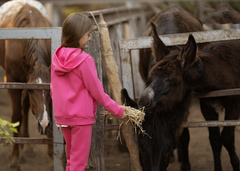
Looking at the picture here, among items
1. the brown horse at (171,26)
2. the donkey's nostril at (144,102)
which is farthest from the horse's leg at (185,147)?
the donkey's nostril at (144,102)

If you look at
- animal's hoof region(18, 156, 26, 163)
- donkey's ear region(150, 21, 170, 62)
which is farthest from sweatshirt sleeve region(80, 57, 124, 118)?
animal's hoof region(18, 156, 26, 163)

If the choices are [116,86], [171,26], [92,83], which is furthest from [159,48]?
[171,26]

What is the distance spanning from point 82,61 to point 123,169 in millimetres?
2245

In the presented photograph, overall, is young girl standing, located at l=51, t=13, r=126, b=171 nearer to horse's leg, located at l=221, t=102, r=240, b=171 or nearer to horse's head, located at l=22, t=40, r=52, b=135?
horse's head, located at l=22, t=40, r=52, b=135

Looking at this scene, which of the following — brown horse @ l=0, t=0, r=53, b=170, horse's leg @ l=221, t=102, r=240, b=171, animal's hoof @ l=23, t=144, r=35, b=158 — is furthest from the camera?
animal's hoof @ l=23, t=144, r=35, b=158

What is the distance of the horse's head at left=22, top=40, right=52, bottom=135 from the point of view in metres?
3.13

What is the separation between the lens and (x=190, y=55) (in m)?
2.52

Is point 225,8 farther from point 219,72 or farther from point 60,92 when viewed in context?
point 60,92

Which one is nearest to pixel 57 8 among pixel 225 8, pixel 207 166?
pixel 225 8

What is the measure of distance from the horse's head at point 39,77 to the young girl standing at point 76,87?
102 cm

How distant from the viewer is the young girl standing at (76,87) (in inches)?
81.4

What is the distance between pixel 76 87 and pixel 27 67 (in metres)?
1.80

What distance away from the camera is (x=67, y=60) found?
6.83 ft

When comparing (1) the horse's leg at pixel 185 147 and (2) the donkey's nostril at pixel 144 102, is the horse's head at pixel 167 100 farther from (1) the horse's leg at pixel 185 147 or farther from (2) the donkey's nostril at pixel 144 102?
(1) the horse's leg at pixel 185 147
